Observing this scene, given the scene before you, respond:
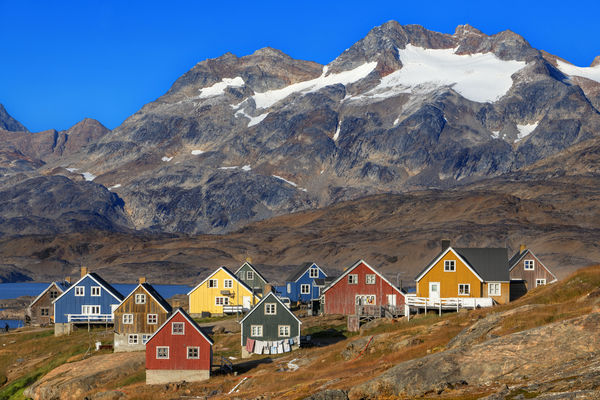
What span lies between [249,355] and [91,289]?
29.7 m

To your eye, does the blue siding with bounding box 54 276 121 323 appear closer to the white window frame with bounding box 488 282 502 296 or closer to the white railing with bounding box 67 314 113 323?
the white railing with bounding box 67 314 113 323

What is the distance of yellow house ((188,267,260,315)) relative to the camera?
97938 mm

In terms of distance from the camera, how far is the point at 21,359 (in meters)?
85.8

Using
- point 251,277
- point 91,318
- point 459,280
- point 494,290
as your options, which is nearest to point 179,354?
point 459,280

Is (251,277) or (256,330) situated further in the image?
(251,277)

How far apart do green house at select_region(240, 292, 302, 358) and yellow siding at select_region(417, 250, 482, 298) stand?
45.2ft

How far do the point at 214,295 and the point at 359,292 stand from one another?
1942cm

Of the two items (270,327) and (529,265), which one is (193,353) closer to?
(270,327)

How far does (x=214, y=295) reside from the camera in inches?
3912

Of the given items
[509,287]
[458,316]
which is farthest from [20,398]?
[509,287]

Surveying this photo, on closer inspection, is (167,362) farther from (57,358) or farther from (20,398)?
(57,358)

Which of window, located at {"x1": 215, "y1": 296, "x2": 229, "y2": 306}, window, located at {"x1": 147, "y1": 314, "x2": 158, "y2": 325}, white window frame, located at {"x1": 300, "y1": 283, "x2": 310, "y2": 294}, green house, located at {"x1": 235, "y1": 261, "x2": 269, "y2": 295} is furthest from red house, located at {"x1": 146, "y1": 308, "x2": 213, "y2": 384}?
white window frame, located at {"x1": 300, "y1": 283, "x2": 310, "y2": 294}

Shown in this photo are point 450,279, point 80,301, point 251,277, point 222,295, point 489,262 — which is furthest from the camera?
point 251,277

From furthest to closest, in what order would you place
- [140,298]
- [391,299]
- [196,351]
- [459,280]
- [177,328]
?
1. [391,299]
2. [140,298]
3. [459,280]
4. [177,328]
5. [196,351]
